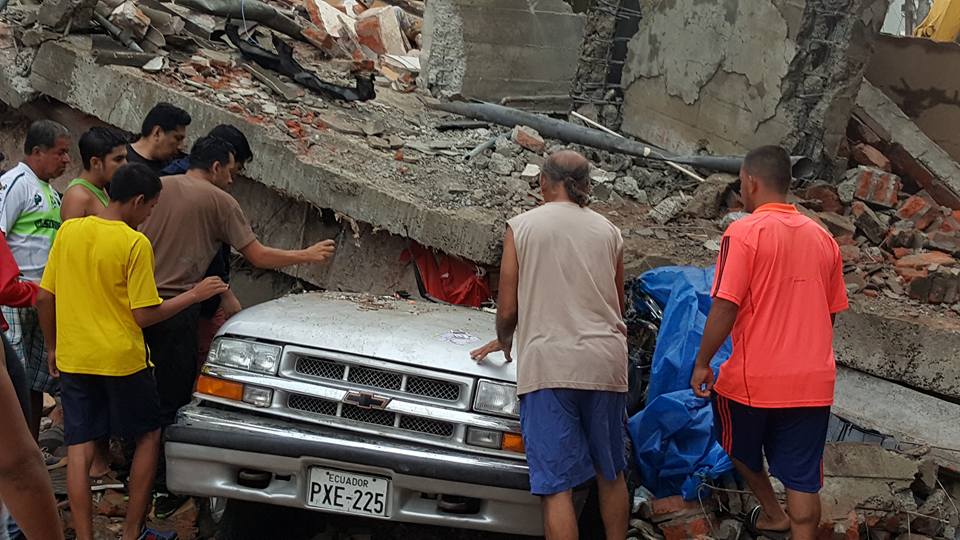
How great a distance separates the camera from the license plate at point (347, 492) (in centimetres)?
388

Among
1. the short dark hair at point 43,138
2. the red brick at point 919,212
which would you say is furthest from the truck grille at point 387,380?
the red brick at point 919,212

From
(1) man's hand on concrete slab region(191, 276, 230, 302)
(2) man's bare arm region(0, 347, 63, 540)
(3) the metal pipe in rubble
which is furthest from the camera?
(3) the metal pipe in rubble

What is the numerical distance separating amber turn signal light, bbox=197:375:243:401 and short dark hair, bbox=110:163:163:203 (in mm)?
826

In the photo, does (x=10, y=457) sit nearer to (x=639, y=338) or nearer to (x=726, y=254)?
(x=726, y=254)

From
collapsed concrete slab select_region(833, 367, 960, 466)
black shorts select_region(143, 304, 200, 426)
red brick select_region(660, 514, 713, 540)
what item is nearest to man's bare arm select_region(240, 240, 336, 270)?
black shorts select_region(143, 304, 200, 426)

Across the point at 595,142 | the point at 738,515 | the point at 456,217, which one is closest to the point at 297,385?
the point at 738,515

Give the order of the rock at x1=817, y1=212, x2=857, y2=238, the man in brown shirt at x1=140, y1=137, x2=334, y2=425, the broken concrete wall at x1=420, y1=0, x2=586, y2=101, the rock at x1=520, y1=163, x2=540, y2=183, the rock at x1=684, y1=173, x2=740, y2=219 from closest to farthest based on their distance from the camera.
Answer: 1. the man in brown shirt at x1=140, y1=137, x2=334, y2=425
2. the rock at x1=817, y1=212, x2=857, y2=238
3. the rock at x1=684, y1=173, x2=740, y2=219
4. the rock at x1=520, y1=163, x2=540, y2=183
5. the broken concrete wall at x1=420, y1=0, x2=586, y2=101

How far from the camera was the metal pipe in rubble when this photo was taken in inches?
320

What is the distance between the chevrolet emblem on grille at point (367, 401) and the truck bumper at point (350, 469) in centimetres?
13

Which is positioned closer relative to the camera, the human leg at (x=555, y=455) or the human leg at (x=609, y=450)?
the human leg at (x=555, y=455)

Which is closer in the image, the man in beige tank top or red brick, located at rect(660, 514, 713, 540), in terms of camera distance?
the man in beige tank top

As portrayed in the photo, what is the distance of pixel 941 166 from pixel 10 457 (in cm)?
805

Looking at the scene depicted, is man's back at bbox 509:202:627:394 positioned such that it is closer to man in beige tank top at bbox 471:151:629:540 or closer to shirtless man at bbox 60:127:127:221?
man in beige tank top at bbox 471:151:629:540

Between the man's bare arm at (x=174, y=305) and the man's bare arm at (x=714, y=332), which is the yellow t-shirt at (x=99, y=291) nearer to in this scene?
the man's bare arm at (x=174, y=305)
